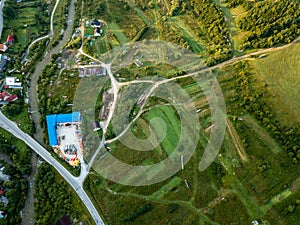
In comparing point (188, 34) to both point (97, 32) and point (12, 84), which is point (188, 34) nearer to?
point (97, 32)

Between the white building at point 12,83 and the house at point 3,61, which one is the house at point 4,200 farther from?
the house at point 3,61

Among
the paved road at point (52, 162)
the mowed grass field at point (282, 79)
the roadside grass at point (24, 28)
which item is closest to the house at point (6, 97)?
the paved road at point (52, 162)

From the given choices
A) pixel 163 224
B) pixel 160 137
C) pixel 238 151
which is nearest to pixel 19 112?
pixel 160 137

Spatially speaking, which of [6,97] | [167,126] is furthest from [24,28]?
[167,126]

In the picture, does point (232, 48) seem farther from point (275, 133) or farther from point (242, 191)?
point (242, 191)

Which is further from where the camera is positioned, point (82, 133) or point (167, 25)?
point (167, 25)

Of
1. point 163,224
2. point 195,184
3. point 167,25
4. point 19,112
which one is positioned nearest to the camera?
point 163,224

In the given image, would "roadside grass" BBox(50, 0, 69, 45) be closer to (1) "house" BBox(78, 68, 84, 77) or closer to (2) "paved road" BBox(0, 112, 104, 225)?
(1) "house" BBox(78, 68, 84, 77)

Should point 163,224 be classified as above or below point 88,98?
below
